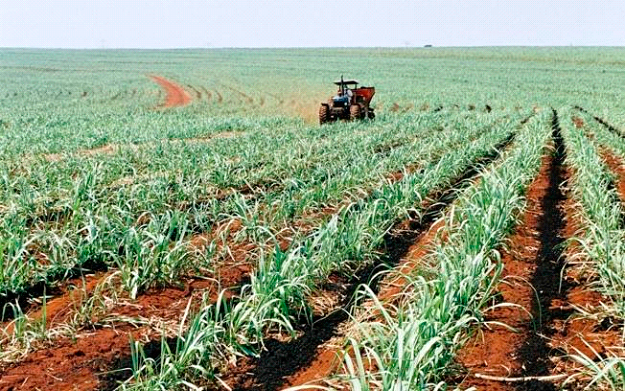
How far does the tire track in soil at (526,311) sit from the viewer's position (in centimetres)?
369

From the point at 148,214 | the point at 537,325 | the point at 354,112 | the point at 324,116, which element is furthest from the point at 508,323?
the point at 324,116

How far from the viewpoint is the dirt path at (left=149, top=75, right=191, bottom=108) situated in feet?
105

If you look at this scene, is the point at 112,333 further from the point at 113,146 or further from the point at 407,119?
the point at 407,119

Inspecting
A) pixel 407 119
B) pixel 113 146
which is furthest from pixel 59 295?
pixel 407 119

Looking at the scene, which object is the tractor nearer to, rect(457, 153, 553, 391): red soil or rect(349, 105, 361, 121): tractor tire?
rect(349, 105, 361, 121): tractor tire

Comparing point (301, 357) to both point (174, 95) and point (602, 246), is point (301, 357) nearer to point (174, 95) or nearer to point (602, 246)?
point (602, 246)

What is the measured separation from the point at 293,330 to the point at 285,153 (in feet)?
24.4

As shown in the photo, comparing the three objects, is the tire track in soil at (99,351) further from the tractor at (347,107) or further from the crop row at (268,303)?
the tractor at (347,107)

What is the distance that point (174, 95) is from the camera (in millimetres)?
36281

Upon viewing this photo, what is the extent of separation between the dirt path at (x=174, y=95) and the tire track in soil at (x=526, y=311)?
2629 cm

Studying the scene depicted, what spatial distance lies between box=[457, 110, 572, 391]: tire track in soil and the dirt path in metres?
26.3

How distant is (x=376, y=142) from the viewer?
13305 mm

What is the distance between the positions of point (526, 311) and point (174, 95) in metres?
34.6

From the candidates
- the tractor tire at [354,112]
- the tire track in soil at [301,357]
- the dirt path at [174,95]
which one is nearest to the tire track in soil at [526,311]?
the tire track in soil at [301,357]
